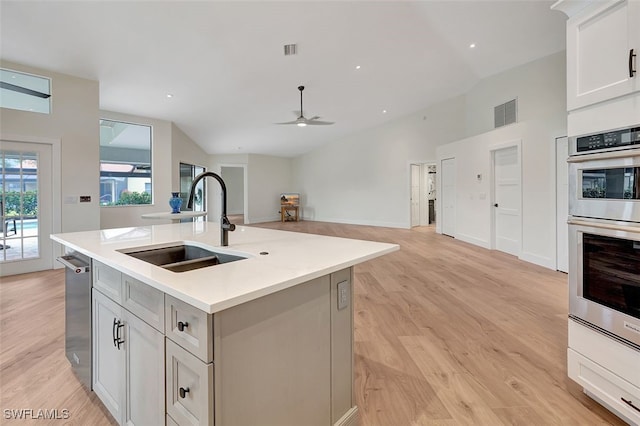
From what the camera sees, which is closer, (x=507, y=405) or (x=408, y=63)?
(x=507, y=405)

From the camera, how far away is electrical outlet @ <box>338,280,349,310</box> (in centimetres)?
139

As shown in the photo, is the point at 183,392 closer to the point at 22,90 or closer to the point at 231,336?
the point at 231,336

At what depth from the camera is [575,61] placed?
1597mm

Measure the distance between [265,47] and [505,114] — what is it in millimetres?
4442

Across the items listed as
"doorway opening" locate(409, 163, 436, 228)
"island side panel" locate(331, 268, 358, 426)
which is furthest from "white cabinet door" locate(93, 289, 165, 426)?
"doorway opening" locate(409, 163, 436, 228)

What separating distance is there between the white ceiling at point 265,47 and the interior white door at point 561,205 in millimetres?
1535

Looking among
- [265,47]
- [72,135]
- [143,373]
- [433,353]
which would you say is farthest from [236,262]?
[72,135]

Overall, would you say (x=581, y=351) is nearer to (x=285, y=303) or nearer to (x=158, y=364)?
(x=285, y=303)

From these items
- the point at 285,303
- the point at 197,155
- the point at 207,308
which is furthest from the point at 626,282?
the point at 197,155

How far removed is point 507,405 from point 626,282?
875 mm

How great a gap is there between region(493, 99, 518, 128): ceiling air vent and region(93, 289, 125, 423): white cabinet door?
6.21 meters

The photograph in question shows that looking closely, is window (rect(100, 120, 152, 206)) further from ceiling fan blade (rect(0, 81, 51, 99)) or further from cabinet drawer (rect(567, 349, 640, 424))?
cabinet drawer (rect(567, 349, 640, 424))

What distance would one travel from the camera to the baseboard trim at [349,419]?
1408mm

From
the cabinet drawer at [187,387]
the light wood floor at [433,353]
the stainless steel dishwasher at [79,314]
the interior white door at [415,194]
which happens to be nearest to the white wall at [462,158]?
the interior white door at [415,194]
